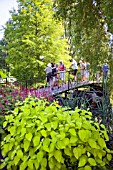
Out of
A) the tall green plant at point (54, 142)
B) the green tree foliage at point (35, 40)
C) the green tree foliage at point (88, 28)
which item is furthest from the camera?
the green tree foliage at point (35, 40)

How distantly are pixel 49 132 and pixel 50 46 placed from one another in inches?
376

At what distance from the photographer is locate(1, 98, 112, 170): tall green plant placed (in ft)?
5.87

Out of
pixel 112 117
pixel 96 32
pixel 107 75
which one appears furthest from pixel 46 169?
pixel 96 32

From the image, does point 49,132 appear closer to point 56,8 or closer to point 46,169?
point 46,169

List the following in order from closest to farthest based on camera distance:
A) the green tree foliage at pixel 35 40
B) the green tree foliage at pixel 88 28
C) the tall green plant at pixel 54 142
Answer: the tall green plant at pixel 54 142, the green tree foliage at pixel 88 28, the green tree foliage at pixel 35 40

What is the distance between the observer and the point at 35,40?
37.1ft

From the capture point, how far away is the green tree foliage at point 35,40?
433 inches

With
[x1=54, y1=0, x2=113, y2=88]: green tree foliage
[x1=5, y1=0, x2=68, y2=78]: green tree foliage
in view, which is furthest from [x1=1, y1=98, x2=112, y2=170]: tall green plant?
[x1=5, y1=0, x2=68, y2=78]: green tree foliage

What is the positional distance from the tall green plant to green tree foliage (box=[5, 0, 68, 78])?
29.4 feet

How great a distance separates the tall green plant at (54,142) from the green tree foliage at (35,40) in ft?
29.4

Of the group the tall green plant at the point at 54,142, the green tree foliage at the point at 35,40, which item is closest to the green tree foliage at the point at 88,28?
the tall green plant at the point at 54,142

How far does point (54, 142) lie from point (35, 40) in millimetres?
9838

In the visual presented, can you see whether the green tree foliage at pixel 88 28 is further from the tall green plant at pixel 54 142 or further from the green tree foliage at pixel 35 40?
the green tree foliage at pixel 35 40

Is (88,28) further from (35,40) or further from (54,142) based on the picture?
(35,40)
